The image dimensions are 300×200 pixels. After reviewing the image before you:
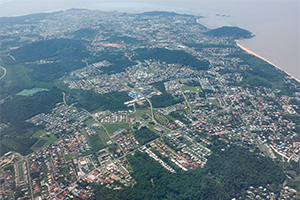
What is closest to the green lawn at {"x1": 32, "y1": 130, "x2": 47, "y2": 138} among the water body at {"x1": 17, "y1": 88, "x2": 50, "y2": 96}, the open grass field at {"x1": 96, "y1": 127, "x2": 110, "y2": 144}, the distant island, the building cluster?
the distant island

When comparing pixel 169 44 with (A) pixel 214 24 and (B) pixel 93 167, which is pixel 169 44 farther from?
(B) pixel 93 167

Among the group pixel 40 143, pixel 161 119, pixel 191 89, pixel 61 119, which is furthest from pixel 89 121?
pixel 191 89

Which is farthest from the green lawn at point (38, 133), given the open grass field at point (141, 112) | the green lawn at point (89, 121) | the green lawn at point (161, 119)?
the green lawn at point (161, 119)

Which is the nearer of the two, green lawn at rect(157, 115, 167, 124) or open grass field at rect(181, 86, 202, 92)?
green lawn at rect(157, 115, 167, 124)

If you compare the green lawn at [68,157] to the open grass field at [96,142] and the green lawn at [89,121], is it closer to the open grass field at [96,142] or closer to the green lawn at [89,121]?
the open grass field at [96,142]

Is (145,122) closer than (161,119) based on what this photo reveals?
Yes

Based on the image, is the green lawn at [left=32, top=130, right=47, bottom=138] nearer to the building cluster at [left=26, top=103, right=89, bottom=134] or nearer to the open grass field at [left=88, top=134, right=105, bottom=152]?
the building cluster at [left=26, top=103, right=89, bottom=134]

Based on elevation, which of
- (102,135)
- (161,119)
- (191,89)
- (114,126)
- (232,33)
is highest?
(232,33)

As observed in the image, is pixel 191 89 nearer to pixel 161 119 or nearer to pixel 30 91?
pixel 161 119
